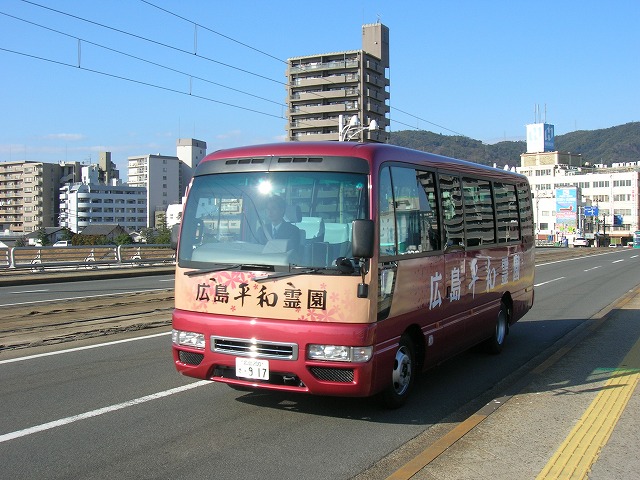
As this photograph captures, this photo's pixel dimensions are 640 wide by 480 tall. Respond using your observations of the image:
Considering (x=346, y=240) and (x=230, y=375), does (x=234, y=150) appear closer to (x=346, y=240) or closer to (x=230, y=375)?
(x=346, y=240)

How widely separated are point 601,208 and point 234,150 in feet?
472

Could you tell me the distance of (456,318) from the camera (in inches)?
308

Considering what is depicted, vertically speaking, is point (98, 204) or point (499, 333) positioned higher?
point (98, 204)

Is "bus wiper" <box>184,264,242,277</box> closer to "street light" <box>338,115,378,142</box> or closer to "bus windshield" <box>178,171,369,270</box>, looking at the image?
"bus windshield" <box>178,171,369,270</box>

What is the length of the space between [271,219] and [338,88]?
86611 mm

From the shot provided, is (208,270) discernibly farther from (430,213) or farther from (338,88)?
(338,88)

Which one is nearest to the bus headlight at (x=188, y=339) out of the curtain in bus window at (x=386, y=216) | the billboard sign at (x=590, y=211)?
the curtain in bus window at (x=386, y=216)

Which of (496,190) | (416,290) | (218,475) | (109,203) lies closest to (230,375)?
(218,475)

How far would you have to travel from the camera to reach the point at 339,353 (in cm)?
556

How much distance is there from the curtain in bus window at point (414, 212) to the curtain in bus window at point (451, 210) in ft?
0.96

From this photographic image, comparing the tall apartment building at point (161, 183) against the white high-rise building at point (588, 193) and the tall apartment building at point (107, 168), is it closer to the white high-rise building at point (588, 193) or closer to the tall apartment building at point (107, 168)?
the tall apartment building at point (107, 168)

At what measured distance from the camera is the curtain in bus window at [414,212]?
20.9 feet

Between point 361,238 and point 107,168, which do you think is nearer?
point 361,238

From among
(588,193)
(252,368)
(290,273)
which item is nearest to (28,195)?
(588,193)
